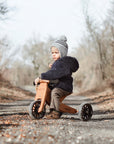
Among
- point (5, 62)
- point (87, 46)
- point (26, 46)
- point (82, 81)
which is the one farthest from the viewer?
point (26, 46)

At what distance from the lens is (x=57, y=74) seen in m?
5.68

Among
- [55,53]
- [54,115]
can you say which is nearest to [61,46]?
[55,53]

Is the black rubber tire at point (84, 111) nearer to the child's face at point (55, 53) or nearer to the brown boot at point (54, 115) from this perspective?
the brown boot at point (54, 115)

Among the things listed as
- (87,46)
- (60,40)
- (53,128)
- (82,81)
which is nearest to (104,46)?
(87,46)

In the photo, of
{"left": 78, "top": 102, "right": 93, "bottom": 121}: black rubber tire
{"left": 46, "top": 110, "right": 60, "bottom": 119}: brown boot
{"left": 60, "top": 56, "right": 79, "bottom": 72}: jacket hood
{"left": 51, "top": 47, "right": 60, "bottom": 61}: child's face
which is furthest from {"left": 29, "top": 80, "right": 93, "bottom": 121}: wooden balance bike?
{"left": 51, "top": 47, "right": 60, "bottom": 61}: child's face

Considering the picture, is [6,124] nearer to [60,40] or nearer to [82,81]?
[60,40]

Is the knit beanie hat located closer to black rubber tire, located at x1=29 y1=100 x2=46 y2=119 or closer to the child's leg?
the child's leg

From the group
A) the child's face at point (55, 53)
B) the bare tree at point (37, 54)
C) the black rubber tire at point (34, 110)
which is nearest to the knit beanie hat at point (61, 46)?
the child's face at point (55, 53)

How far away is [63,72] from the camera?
18.8 feet

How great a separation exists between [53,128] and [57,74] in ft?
4.69

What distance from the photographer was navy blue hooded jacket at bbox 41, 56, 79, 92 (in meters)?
5.66

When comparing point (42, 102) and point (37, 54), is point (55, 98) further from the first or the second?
point (37, 54)

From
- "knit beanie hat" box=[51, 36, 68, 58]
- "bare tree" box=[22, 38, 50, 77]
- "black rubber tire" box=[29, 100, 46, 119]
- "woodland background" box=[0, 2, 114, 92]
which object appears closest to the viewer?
"black rubber tire" box=[29, 100, 46, 119]

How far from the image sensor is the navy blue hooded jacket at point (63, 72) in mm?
5656
